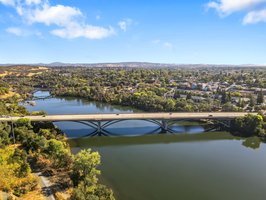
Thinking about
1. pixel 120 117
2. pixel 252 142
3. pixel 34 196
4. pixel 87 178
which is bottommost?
pixel 252 142

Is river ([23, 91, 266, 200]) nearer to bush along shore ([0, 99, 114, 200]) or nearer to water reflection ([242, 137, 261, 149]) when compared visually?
water reflection ([242, 137, 261, 149])

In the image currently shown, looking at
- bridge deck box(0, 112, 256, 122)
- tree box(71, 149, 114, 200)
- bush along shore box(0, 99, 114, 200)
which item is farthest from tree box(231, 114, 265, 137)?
tree box(71, 149, 114, 200)

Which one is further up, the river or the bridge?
the bridge

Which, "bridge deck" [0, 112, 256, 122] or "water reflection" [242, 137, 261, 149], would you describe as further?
"bridge deck" [0, 112, 256, 122]

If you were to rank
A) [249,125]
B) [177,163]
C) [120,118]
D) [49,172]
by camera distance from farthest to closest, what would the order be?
[120,118] → [249,125] → [177,163] → [49,172]

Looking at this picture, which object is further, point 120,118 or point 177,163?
point 120,118

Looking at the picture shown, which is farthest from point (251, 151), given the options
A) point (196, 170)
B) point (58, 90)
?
point (58, 90)

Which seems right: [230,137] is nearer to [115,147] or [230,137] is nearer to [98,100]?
[115,147]

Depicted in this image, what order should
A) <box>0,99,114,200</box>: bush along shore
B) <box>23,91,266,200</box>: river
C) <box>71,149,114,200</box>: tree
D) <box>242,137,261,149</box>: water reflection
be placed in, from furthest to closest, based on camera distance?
<box>242,137,261,149</box>: water reflection < <box>23,91,266,200</box>: river < <box>0,99,114,200</box>: bush along shore < <box>71,149,114,200</box>: tree

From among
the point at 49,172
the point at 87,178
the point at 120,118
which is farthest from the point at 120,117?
the point at 87,178

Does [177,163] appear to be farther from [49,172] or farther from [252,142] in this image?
[252,142]

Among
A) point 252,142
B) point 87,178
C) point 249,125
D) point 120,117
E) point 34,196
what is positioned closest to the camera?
point 34,196
